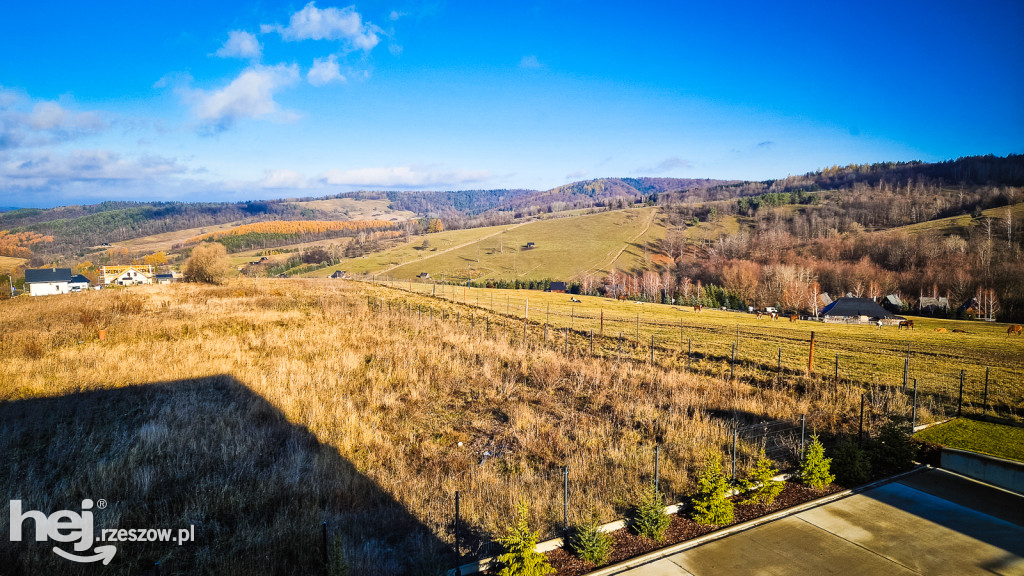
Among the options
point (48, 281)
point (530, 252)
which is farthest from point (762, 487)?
point (530, 252)

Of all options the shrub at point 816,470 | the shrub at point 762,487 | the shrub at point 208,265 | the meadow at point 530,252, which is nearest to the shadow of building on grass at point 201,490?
the shrub at point 762,487

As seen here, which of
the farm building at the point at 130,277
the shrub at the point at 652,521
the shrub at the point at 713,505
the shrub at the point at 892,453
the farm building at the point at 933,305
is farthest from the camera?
the farm building at the point at 130,277

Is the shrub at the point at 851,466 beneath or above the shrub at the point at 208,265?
beneath

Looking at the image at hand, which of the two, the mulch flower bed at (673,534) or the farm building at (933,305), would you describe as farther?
the farm building at (933,305)

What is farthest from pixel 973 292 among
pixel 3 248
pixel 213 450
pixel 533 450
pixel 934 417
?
pixel 3 248

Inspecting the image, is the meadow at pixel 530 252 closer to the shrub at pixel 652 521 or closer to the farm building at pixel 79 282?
the farm building at pixel 79 282

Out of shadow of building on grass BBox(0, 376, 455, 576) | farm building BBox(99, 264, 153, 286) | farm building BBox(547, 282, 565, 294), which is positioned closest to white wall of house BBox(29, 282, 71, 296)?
farm building BBox(99, 264, 153, 286)

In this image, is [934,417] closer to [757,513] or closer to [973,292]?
[757,513]

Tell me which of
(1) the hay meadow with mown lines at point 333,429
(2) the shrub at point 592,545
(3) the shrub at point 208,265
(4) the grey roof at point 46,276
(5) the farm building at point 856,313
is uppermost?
(3) the shrub at point 208,265
